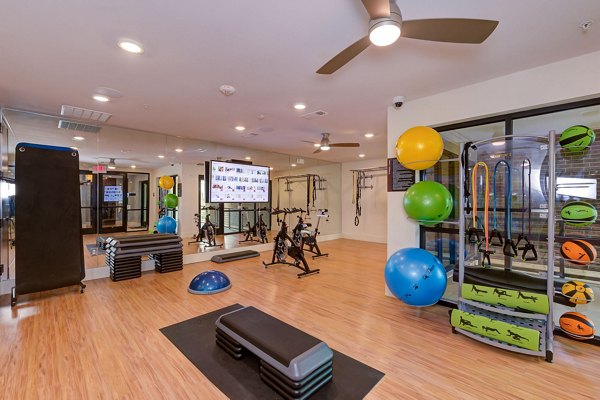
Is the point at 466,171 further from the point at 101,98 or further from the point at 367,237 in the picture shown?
the point at 367,237

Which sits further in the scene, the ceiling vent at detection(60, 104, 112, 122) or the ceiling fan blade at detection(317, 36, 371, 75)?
the ceiling vent at detection(60, 104, 112, 122)

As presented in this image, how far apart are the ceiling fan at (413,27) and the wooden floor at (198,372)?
8.13 ft

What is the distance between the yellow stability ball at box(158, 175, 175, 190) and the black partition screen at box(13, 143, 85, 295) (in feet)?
7.08

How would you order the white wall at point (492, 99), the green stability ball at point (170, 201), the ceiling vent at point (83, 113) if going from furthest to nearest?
the green stability ball at point (170, 201) → the ceiling vent at point (83, 113) → the white wall at point (492, 99)

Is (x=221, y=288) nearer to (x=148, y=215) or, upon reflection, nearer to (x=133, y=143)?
(x=148, y=215)

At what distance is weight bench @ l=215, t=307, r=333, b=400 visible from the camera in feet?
5.93

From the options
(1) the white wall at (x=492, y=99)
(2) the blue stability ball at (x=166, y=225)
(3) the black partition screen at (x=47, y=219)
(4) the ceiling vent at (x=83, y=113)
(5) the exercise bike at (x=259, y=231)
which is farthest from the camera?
(5) the exercise bike at (x=259, y=231)

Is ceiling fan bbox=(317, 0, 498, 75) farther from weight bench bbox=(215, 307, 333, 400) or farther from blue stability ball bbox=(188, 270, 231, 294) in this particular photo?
blue stability ball bbox=(188, 270, 231, 294)

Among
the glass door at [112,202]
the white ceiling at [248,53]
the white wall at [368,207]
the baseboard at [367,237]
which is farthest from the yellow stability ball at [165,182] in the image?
the baseboard at [367,237]

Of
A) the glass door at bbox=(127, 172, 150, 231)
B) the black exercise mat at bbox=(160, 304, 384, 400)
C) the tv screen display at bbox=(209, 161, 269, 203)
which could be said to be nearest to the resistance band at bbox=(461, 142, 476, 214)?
the black exercise mat at bbox=(160, 304, 384, 400)

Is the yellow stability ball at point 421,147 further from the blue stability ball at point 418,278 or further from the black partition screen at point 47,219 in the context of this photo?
the black partition screen at point 47,219

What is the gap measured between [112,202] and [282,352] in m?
5.15

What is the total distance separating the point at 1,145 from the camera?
392 cm

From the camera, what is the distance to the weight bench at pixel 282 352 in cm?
Result: 181
